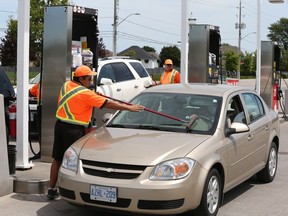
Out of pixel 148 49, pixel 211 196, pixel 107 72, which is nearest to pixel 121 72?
pixel 107 72

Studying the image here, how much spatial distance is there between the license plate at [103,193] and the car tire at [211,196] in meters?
0.96

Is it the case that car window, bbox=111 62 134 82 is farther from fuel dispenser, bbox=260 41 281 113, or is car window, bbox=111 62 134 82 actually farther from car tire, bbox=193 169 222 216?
car tire, bbox=193 169 222 216

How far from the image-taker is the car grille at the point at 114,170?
515 centimetres

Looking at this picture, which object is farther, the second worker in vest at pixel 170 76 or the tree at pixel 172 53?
the tree at pixel 172 53

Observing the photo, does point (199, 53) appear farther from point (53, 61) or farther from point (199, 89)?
point (199, 89)

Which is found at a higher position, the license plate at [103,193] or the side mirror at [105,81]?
the side mirror at [105,81]

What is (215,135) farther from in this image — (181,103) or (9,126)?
(9,126)

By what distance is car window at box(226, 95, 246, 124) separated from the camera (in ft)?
22.1

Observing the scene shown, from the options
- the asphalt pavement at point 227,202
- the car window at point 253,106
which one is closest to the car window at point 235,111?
the car window at point 253,106

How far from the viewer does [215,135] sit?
5.97 m

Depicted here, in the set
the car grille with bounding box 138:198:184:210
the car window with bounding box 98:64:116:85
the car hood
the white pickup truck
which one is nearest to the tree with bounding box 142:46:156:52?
the white pickup truck

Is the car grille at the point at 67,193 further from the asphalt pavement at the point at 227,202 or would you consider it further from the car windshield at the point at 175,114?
the car windshield at the point at 175,114

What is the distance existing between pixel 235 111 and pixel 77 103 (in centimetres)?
219

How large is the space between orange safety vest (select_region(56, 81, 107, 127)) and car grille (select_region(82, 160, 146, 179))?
47.4 inches
